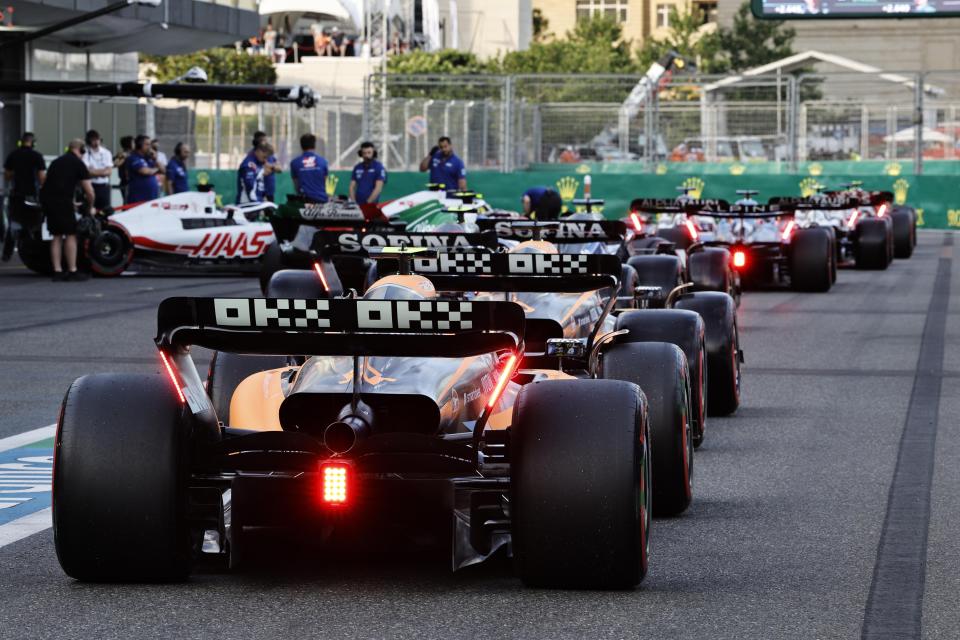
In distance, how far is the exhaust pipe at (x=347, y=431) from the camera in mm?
5695

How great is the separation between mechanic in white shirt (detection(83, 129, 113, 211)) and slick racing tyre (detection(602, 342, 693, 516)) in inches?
732

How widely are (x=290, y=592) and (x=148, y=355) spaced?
803cm

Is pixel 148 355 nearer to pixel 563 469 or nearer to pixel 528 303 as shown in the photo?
pixel 528 303

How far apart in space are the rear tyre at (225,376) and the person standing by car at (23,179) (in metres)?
15.1

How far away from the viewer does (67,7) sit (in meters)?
28.0

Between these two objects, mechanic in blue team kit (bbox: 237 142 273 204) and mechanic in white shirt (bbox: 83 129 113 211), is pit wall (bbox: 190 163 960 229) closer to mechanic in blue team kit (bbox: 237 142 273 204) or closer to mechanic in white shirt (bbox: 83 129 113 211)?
mechanic in white shirt (bbox: 83 129 113 211)

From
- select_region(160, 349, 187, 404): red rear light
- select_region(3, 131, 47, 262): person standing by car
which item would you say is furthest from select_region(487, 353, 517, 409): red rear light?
select_region(3, 131, 47, 262): person standing by car

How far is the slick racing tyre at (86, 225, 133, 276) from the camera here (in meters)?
21.9

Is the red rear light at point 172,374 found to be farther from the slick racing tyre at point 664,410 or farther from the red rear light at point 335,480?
the slick racing tyre at point 664,410

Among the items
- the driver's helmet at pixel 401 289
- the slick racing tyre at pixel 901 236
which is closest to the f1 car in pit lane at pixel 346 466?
the driver's helmet at pixel 401 289

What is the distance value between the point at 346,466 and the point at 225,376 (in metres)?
2.19

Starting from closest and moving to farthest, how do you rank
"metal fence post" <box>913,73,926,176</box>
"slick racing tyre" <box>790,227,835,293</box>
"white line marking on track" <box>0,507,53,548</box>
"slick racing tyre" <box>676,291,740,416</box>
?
1. "white line marking on track" <box>0,507,53,548</box>
2. "slick racing tyre" <box>676,291,740,416</box>
3. "slick racing tyre" <box>790,227,835,293</box>
4. "metal fence post" <box>913,73,926,176</box>

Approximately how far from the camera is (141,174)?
25.0 m

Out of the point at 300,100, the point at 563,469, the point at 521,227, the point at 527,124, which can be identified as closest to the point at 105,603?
the point at 563,469
